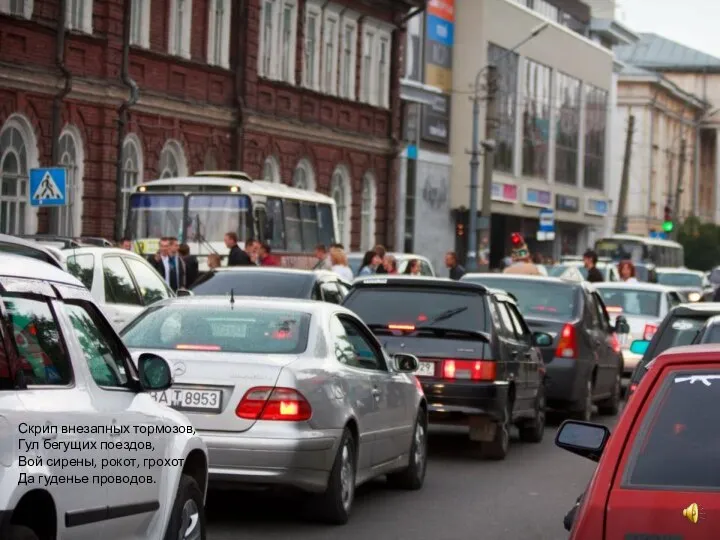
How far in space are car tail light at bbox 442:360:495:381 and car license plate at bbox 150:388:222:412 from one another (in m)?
4.99

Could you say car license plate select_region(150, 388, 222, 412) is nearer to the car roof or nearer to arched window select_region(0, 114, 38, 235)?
the car roof

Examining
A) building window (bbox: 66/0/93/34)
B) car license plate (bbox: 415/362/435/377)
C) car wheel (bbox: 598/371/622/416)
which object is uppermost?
building window (bbox: 66/0/93/34)

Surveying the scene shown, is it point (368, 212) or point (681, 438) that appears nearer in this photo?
point (681, 438)

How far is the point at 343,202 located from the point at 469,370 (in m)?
37.0

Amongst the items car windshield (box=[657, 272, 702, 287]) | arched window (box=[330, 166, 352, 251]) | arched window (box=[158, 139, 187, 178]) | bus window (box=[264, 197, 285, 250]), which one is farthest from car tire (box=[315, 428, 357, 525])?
arched window (box=[330, 166, 352, 251])

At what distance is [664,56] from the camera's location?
13725cm

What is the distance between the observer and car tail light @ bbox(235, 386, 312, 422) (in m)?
10.9

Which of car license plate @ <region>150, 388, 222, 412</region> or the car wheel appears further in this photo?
the car wheel

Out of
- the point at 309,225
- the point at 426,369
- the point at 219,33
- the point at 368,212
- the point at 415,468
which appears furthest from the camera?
the point at 368,212

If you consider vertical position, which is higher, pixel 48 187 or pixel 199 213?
pixel 48 187

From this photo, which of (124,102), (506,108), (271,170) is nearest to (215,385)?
(124,102)

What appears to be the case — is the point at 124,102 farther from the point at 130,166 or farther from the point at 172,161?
the point at 172,161

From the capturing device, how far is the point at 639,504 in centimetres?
565

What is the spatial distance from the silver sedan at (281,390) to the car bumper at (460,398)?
261 cm
